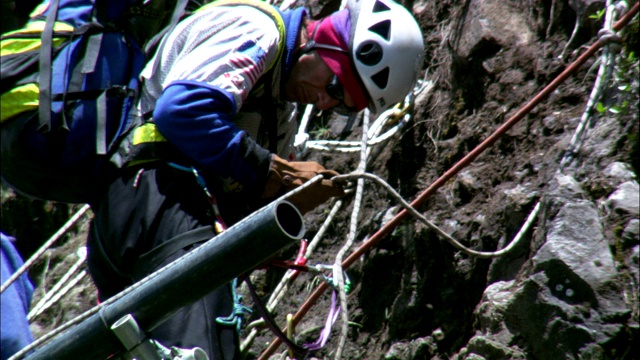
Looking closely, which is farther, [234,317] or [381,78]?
[381,78]

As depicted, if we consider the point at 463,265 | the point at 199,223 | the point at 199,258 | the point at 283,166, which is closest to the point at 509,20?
the point at 463,265

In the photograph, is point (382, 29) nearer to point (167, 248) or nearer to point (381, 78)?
point (381, 78)

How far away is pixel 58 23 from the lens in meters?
3.01

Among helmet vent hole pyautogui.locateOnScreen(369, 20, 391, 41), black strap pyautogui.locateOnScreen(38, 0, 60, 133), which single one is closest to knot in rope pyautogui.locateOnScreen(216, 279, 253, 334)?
black strap pyautogui.locateOnScreen(38, 0, 60, 133)

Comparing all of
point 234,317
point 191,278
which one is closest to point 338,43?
point 234,317

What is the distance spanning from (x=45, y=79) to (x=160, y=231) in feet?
1.99

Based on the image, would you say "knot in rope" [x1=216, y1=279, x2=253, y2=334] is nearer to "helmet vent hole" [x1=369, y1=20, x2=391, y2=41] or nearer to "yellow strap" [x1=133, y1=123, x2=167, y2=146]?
"yellow strap" [x1=133, y1=123, x2=167, y2=146]

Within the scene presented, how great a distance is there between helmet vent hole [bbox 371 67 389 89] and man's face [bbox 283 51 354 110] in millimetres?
120

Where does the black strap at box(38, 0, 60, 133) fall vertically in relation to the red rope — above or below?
above

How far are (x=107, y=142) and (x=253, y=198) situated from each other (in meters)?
0.54

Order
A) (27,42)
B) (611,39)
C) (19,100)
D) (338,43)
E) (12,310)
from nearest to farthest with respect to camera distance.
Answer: (12,310)
(19,100)
(27,42)
(338,43)
(611,39)

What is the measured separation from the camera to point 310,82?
318cm

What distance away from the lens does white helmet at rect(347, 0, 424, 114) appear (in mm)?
3182

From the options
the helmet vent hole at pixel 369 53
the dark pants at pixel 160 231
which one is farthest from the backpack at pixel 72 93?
the helmet vent hole at pixel 369 53
